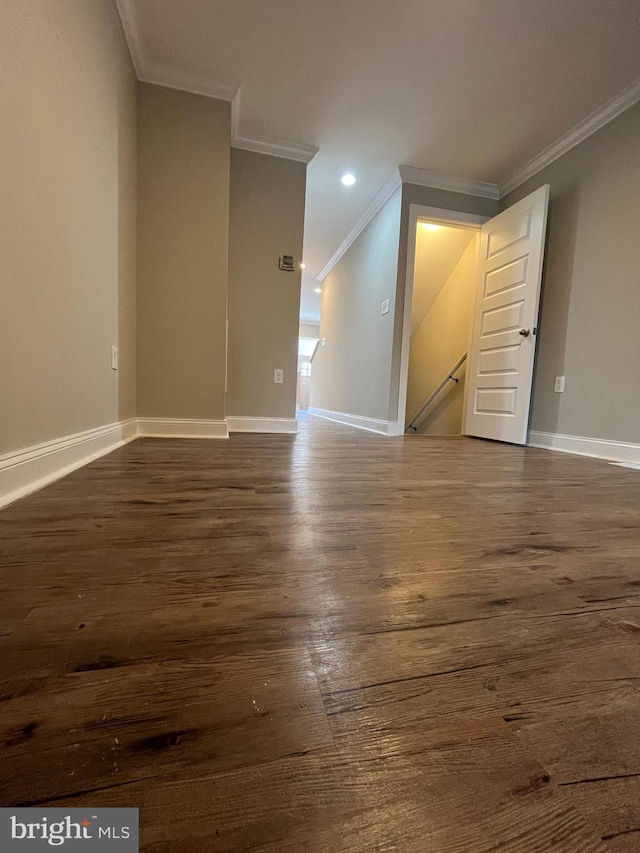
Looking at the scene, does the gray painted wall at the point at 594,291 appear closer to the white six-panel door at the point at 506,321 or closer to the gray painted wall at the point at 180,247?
the white six-panel door at the point at 506,321

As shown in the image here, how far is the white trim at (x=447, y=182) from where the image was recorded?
2988 millimetres

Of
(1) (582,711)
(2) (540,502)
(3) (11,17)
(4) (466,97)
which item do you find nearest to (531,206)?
(4) (466,97)

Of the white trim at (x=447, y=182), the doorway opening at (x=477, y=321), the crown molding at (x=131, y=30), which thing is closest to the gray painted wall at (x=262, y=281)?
the crown molding at (x=131, y=30)

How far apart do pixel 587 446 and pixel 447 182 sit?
7.91 ft

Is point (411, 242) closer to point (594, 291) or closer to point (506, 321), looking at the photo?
point (506, 321)

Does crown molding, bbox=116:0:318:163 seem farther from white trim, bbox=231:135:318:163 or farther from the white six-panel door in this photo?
the white six-panel door

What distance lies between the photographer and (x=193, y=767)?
31 centimetres

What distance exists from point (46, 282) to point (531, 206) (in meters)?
3.10

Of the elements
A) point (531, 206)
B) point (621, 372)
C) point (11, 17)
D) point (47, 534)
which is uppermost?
point (531, 206)

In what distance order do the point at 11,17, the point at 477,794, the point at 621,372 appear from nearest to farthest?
1. the point at 477,794
2. the point at 11,17
3. the point at 621,372

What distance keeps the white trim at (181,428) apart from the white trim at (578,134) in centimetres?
308

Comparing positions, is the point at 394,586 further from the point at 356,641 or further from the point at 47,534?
the point at 47,534

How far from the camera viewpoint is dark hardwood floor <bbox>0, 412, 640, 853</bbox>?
0.93ft

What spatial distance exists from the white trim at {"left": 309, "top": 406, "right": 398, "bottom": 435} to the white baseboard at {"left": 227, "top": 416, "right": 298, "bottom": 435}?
820 mm
